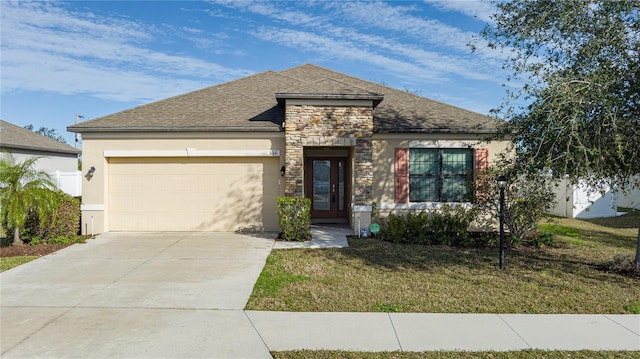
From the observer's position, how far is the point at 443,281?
720 centimetres

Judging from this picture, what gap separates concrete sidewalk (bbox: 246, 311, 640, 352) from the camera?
4648 mm

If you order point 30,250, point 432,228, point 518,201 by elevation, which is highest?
point 518,201

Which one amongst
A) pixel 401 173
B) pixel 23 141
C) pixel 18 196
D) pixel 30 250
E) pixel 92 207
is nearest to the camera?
pixel 30 250

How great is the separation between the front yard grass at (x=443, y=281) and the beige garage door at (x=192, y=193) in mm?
3186

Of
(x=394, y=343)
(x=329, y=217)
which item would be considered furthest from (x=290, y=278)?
(x=329, y=217)

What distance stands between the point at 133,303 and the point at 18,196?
6.11 metres

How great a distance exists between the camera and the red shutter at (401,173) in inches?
481

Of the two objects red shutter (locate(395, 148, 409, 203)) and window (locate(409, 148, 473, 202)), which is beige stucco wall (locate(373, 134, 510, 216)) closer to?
red shutter (locate(395, 148, 409, 203))

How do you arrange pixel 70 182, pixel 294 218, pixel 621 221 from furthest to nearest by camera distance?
1. pixel 70 182
2. pixel 621 221
3. pixel 294 218

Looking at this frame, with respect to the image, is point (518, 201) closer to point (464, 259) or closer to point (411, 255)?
point (464, 259)

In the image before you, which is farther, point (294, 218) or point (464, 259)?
point (294, 218)

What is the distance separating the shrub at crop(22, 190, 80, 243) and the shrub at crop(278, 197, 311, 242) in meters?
5.72

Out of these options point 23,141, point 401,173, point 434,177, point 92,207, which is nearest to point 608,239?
point 434,177

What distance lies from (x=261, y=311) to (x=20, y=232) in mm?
8298
